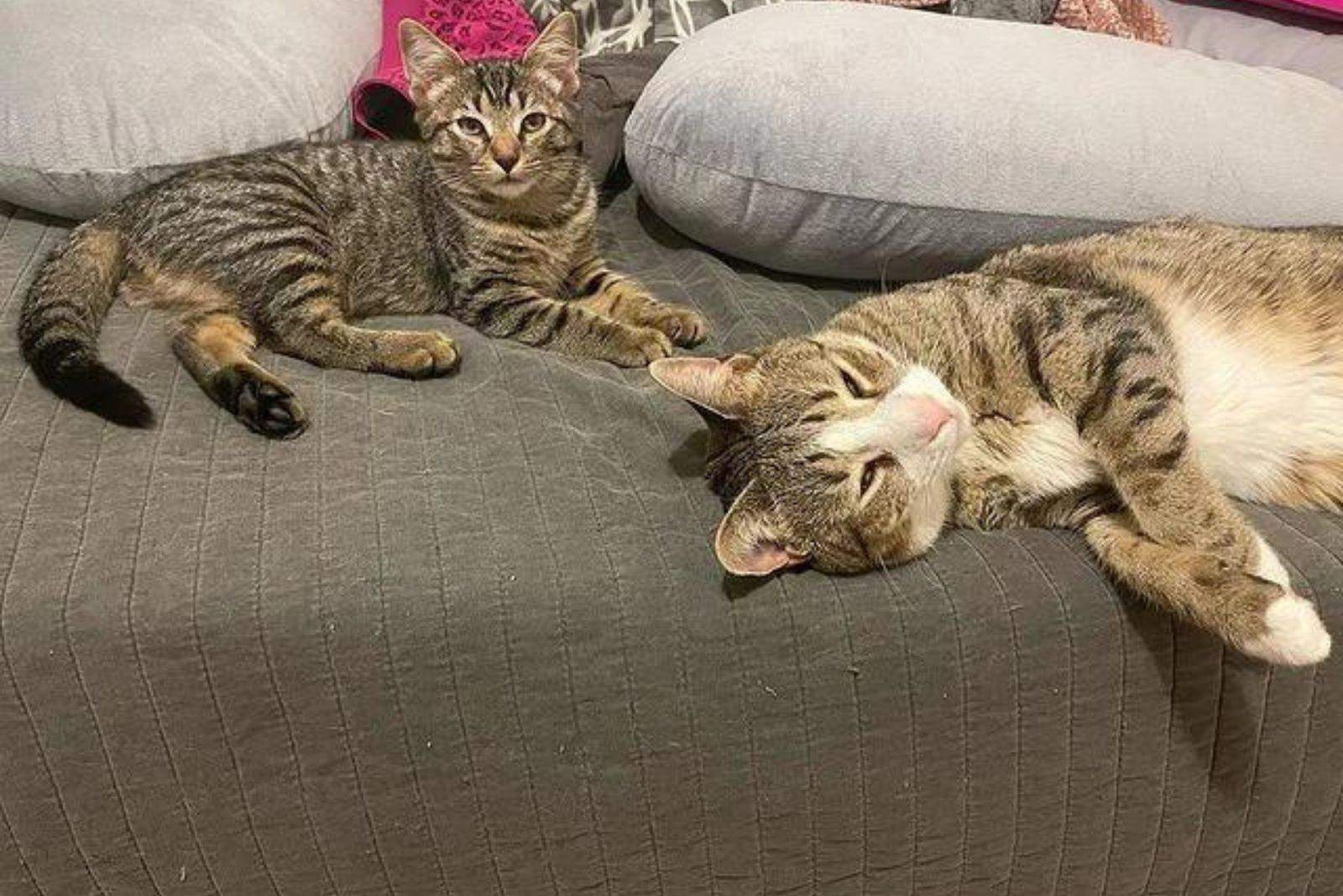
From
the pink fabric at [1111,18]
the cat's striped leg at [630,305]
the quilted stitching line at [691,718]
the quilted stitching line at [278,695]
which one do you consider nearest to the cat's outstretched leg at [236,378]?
the quilted stitching line at [278,695]

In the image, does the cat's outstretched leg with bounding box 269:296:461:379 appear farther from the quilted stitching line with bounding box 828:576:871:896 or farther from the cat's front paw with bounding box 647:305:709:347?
the quilted stitching line with bounding box 828:576:871:896

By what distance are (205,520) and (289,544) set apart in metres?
0.09

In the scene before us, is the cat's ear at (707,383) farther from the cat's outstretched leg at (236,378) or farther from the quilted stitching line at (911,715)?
the cat's outstretched leg at (236,378)

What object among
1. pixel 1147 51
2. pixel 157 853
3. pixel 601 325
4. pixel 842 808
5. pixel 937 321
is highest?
pixel 1147 51

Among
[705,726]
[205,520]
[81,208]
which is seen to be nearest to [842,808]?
[705,726]

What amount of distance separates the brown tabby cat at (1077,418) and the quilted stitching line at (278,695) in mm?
408

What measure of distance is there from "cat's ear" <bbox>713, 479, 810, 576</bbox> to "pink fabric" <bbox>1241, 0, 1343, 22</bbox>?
1.69 m

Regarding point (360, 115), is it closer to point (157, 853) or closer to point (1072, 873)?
point (157, 853)

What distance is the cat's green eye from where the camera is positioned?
A: 5.38ft

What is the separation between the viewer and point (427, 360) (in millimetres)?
1322

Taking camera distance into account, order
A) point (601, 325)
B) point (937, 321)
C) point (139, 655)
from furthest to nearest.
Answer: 1. point (601, 325)
2. point (937, 321)
3. point (139, 655)

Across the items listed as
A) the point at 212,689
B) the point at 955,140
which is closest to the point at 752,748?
the point at 212,689

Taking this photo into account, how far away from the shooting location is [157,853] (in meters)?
0.99

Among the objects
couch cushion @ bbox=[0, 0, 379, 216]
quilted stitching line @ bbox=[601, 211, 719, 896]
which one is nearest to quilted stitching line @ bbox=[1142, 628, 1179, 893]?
quilted stitching line @ bbox=[601, 211, 719, 896]
